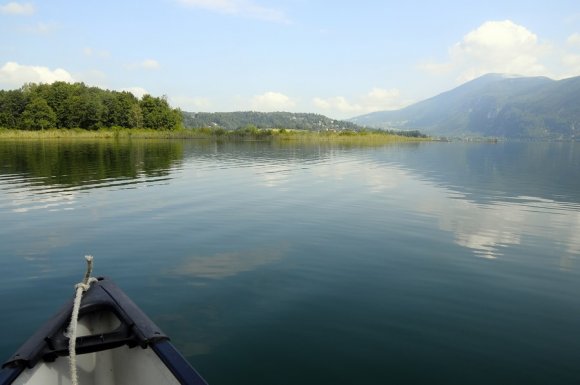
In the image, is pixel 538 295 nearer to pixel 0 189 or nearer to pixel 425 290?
pixel 425 290

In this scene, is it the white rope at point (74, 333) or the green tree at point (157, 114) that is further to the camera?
the green tree at point (157, 114)

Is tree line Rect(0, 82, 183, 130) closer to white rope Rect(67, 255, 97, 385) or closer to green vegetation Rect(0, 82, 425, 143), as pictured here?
green vegetation Rect(0, 82, 425, 143)

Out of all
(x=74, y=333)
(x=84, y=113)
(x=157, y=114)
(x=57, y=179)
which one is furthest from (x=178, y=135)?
(x=74, y=333)

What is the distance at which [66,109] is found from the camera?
142625mm

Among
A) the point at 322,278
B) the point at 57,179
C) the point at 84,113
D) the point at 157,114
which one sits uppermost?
the point at 157,114

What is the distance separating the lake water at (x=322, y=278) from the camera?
7.93m

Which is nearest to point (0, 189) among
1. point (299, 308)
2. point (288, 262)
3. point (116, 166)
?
point (116, 166)

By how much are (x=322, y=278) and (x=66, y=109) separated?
15829 centimetres

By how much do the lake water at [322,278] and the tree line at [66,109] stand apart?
131 m

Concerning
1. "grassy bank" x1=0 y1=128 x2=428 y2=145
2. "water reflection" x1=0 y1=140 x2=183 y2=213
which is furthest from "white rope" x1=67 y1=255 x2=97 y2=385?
"grassy bank" x1=0 y1=128 x2=428 y2=145

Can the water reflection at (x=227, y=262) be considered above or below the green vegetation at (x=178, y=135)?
below

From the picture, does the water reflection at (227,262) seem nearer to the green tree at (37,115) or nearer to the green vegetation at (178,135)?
the green vegetation at (178,135)

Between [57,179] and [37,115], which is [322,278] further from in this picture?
[37,115]

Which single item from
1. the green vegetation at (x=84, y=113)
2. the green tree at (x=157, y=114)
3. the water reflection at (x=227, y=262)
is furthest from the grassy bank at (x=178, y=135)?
the water reflection at (x=227, y=262)
